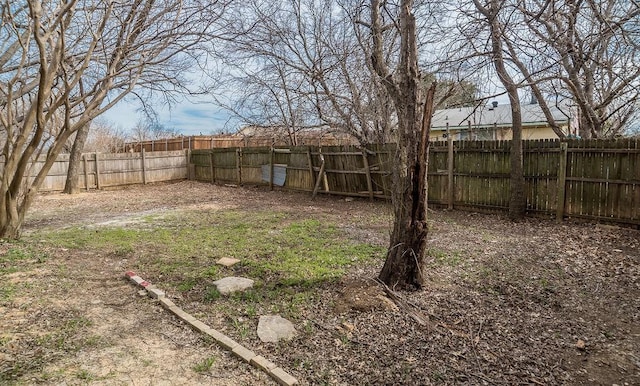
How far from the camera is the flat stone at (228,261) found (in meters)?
4.42

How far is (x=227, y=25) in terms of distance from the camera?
19.8 feet

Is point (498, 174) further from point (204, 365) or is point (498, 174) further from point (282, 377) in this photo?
point (204, 365)

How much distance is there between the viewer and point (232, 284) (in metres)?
3.74

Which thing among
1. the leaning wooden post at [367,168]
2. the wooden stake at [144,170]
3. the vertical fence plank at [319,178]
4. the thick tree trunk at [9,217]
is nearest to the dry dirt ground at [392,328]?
the thick tree trunk at [9,217]

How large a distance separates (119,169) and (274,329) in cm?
1299

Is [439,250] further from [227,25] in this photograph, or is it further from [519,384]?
[227,25]

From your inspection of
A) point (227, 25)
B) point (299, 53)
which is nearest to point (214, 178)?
point (299, 53)

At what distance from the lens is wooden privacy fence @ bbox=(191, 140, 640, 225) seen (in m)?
5.95

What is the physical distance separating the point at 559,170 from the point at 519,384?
5366 mm

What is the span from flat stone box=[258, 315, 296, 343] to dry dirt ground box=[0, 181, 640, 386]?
0.28 ft

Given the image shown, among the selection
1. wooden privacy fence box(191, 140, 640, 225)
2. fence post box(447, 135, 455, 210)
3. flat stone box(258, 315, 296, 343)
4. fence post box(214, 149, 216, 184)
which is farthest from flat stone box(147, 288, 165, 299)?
fence post box(214, 149, 216, 184)

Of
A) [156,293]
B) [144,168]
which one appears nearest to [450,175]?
[156,293]

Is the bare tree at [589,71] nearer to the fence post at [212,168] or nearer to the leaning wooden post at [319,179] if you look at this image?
the leaning wooden post at [319,179]

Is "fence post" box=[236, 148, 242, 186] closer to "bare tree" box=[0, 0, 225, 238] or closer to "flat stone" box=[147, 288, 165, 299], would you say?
"bare tree" box=[0, 0, 225, 238]
